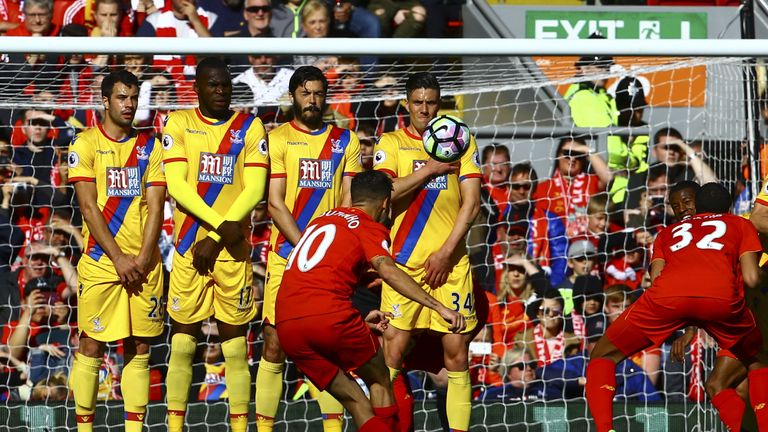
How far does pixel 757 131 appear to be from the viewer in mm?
9070

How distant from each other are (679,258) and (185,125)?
2.88 meters

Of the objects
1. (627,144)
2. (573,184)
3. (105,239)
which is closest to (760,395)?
(573,184)

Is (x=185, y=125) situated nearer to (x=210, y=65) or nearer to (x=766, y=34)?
(x=210, y=65)

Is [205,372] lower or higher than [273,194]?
lower

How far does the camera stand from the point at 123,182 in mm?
7047

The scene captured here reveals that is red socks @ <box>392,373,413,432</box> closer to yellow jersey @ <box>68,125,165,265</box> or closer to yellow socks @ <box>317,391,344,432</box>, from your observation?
yellow socks @ <box>317,391,344,432</box>

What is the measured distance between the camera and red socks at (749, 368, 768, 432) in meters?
6.81

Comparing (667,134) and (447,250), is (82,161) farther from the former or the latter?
(667,134)

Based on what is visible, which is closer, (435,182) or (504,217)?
(435,182)

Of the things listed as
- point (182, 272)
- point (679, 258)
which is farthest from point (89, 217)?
point (679, 258)

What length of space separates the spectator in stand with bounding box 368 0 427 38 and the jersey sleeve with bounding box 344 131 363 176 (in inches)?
142

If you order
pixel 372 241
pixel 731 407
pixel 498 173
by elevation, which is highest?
pixel 498 173

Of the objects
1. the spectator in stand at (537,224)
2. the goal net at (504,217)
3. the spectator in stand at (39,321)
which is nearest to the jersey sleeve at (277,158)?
the goal net at (504,217)

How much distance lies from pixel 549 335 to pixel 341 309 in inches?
145
